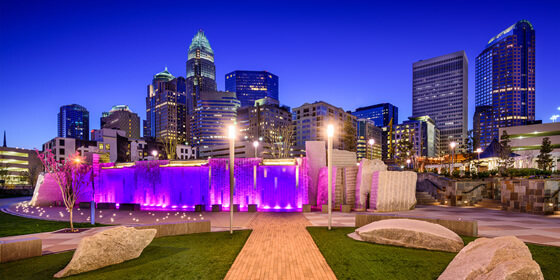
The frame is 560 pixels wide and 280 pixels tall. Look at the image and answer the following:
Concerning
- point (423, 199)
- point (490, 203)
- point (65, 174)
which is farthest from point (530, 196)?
point (65, 174)

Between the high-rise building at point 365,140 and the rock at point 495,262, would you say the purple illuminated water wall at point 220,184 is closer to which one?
the rock at point 495,262

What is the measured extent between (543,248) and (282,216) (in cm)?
1149

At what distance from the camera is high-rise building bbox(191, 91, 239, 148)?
6570 inches

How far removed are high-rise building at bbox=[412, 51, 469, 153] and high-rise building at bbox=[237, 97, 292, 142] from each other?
102608 mm

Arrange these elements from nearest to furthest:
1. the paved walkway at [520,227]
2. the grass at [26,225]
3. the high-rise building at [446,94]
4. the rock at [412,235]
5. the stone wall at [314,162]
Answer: the rock at [412,235] < the paved walkway at [520,227] < the grass at [26,225] < the stone wall at [314,162] < the high-rise building at [446,94]

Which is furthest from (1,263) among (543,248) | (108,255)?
(543,248)

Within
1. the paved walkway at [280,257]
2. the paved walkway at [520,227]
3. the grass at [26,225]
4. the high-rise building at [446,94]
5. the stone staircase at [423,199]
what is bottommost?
the stone staircase at [423,199]

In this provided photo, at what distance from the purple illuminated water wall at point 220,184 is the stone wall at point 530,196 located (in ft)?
47.0

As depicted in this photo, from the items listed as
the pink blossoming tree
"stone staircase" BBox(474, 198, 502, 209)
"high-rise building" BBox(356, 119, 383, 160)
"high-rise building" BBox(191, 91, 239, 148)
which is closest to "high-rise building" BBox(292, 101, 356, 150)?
"high-rise building" BBox(356, 119, 383, 160)

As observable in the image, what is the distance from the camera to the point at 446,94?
17275 cm

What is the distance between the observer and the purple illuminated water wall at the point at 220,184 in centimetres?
1934

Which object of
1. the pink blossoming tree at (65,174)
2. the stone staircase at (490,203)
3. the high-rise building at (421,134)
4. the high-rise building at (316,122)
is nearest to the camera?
the pink blossoming tree at (65,174)

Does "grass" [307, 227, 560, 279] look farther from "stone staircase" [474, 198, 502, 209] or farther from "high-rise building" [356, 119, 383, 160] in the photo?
"high-rise building" [356, 119, 383, 160]

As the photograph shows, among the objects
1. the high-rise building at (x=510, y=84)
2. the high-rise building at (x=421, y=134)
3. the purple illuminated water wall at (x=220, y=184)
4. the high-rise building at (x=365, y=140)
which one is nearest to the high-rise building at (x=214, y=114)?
the high-rise building at (x=365, y=140)
